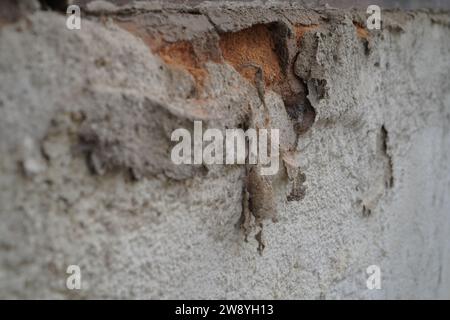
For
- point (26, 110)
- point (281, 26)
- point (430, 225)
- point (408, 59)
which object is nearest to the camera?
point (26, 110)

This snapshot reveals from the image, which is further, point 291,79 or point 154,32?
point 291,79

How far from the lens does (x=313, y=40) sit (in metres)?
0.88

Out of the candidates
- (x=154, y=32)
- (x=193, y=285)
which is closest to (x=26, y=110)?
(x=154, y=32)

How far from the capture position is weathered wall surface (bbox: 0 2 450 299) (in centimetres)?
53

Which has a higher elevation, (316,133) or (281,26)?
(281,26)

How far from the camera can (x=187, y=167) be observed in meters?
0.67

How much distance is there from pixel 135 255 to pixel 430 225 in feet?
3.89

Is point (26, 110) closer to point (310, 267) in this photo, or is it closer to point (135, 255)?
point (135, 255)

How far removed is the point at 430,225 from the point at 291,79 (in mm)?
916

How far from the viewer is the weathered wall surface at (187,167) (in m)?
0.53

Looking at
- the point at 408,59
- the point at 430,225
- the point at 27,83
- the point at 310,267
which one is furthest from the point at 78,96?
the point at 430,225

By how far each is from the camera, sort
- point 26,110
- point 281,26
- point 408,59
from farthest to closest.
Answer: point 408,59
point 281,26
point 26,110

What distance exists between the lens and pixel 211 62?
28.7 inches
